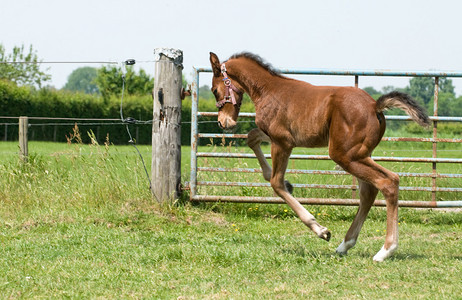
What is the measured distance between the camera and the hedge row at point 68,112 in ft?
98.1

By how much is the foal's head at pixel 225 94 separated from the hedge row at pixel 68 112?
850 inches

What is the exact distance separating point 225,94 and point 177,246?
1.74 meters

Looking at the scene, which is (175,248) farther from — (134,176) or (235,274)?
(134,176)

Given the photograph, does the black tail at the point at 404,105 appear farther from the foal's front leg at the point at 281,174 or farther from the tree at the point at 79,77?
the tree at the point at 79,77

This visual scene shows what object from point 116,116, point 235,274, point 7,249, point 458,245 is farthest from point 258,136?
point 116,116

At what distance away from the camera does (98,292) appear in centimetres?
451

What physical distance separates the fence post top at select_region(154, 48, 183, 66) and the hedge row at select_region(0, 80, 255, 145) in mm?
19961

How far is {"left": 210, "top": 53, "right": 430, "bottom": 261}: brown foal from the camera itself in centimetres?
554

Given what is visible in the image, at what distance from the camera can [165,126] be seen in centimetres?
809

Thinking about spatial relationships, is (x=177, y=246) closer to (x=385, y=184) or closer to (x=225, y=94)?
(x=225, y=94)

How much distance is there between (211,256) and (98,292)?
138 centimetres

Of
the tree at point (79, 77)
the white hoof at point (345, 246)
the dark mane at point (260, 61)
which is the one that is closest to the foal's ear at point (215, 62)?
the dark mane at point (260, 61)

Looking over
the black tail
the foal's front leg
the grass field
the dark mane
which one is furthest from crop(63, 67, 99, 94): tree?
the black tail

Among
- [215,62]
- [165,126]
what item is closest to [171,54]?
[165,126]
